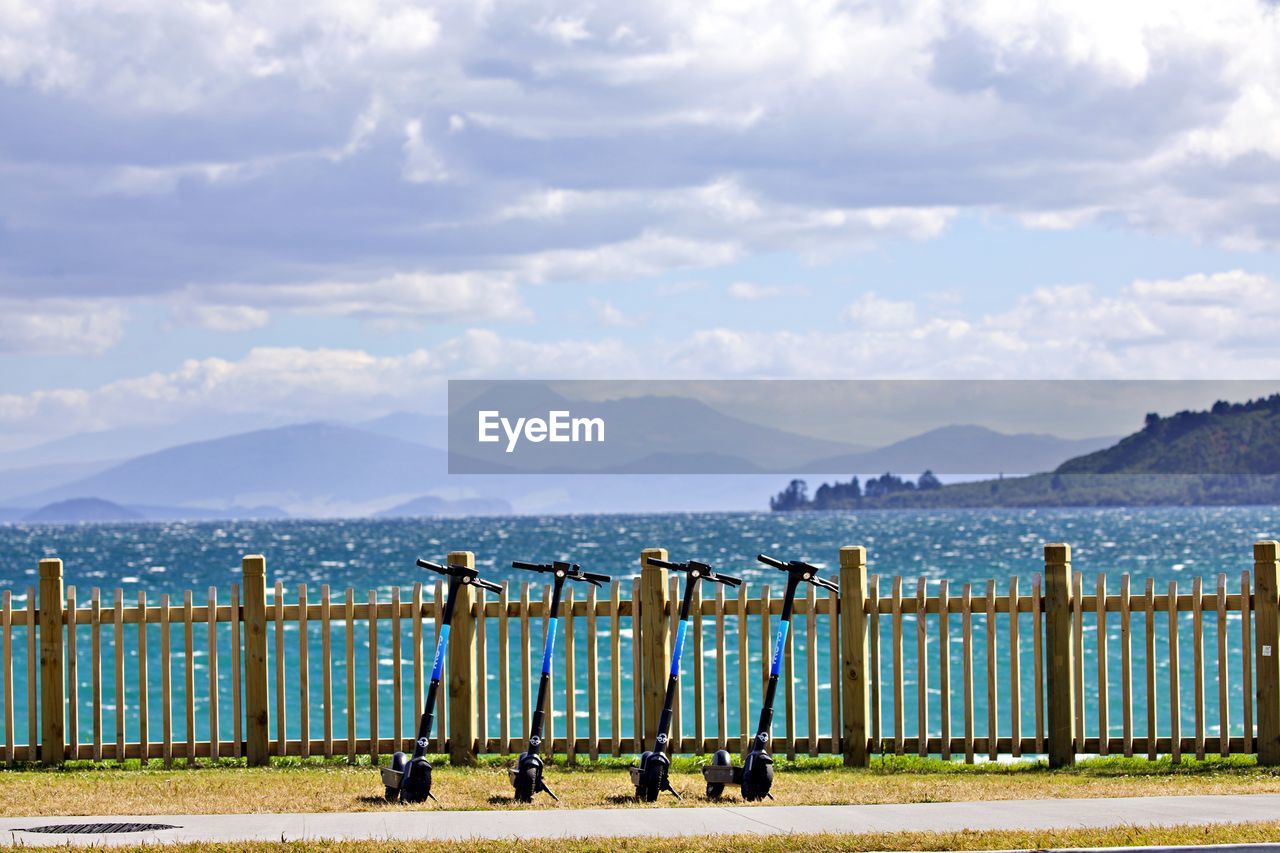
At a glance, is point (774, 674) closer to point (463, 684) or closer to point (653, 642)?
point (653, 642)

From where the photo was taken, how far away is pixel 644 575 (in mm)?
14039

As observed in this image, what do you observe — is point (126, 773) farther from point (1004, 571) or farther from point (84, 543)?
point (84, 543)

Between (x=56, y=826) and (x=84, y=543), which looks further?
(x=84, y=543)

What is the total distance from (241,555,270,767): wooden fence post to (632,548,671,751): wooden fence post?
3.06 metres

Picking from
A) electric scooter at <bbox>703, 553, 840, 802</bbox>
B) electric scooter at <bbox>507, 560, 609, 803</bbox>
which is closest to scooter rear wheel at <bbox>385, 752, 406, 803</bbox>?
electric scooter at <bbox>507, 560, 609, 803</bbox>

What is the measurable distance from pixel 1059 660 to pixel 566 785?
4.07m

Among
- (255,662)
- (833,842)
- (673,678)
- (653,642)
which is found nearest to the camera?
(833,842)


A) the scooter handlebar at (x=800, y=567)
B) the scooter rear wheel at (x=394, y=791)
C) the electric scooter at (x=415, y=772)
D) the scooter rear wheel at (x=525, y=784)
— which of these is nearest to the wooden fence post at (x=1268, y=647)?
the scooter handlebar at (x=800, y=567)

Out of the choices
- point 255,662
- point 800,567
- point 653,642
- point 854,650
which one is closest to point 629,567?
point 255,662

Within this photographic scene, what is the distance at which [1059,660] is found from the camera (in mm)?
14023

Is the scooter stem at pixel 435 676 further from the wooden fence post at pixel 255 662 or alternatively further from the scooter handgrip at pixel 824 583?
the scooter handgrip at pixel 824 583

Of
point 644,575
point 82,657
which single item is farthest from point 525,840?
point 82,657

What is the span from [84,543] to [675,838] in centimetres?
13819

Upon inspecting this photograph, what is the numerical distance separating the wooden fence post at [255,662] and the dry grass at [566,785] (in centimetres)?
23
